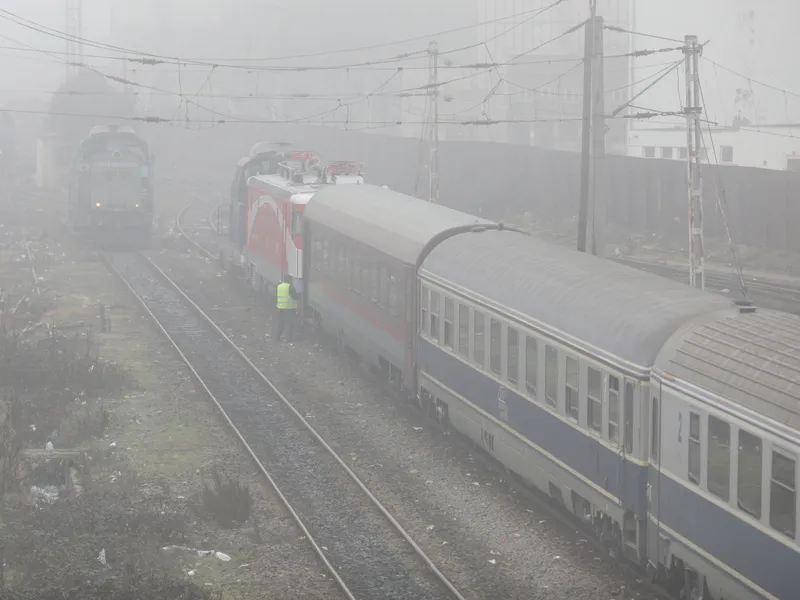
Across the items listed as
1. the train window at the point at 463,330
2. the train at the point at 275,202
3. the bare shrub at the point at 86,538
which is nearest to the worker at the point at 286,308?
the train at the point at 275,202

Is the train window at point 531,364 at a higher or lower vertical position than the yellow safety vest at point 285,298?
higher

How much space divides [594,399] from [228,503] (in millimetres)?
4865

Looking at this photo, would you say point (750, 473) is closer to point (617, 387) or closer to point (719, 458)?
point (719, 458)

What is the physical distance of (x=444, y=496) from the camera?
14594 millimetres

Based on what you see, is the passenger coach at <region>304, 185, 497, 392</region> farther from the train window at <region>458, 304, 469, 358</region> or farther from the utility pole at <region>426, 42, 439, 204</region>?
the utility pole at <region>426, 42, 439, 204</region>

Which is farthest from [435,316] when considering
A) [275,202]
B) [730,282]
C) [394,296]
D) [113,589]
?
[730,282]

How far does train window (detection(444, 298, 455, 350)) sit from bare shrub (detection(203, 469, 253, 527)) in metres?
3.76

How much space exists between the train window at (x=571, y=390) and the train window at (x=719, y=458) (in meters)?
2.58

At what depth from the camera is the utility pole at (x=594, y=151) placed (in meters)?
22.3

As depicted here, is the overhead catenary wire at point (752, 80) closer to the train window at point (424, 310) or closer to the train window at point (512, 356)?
the train window at point (424, 310)

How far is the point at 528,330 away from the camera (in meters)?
13.5

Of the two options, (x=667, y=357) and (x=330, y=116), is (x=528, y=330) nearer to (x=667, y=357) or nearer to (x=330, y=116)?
(x=667, y=357)

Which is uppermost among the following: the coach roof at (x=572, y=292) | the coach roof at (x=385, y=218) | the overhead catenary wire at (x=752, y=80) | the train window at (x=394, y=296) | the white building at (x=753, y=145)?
the overhead catenary wire at (x=752, y=80)

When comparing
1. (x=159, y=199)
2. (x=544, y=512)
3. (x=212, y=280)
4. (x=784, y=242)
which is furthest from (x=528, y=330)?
(x=159, y=199)
